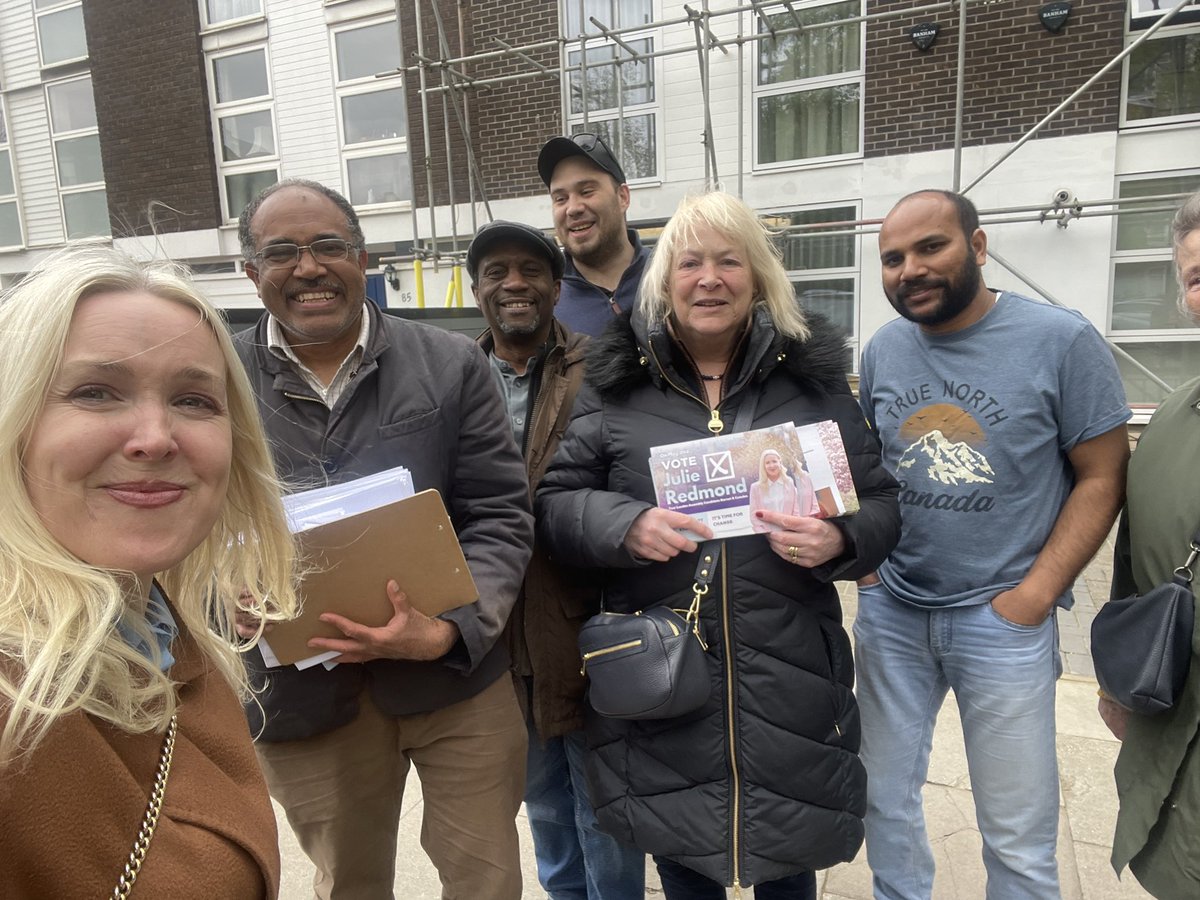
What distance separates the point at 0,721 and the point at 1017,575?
2.10 m

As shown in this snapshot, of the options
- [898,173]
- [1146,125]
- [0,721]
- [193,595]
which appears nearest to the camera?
[0,721]

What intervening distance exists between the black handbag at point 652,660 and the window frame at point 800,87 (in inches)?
286

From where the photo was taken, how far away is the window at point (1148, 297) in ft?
22.1

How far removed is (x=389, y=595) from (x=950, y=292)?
1.61 meters

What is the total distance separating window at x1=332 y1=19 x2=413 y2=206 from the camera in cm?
992

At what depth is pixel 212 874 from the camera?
89 cm

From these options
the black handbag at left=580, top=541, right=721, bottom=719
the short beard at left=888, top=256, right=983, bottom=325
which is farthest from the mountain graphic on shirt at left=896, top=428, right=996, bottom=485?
Result: the black handbag at left=580, top=541, right=721, bottom=719

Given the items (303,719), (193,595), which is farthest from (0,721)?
(303,719)

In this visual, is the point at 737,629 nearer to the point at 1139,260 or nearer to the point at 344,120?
the point at 1139,260

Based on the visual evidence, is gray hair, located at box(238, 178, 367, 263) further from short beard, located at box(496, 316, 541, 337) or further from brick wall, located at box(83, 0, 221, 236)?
brick wall, located at box(83, 0, 221, 236)

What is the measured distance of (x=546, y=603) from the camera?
201 centimetres

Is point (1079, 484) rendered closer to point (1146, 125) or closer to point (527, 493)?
point (527, 493)

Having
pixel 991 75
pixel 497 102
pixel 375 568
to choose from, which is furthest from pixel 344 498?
pixel 497 102

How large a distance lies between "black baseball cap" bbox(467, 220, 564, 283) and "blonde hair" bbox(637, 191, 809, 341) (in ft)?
1.33
